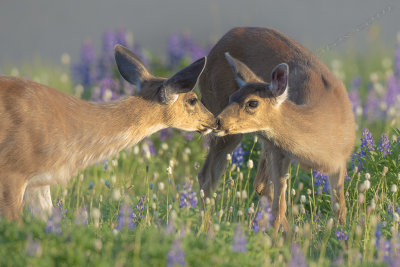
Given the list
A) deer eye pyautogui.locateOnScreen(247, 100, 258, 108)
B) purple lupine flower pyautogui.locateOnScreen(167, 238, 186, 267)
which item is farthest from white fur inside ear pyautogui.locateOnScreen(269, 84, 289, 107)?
purple lupine flower pyautogui.locateOnScreen(167, 238, 186, 267)

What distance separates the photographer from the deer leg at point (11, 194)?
17.7ft

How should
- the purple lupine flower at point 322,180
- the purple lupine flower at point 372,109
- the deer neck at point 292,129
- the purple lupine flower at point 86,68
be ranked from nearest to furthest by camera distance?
the deer neck at point 292,129 < the purple lupine flower at point 322,180 < the purple lupine flower at point 372,109 < the purple lupine flower at point 86,68

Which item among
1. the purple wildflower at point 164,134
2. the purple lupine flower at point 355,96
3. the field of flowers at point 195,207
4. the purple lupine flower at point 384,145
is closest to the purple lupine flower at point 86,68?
the field of flowers at point 195,207

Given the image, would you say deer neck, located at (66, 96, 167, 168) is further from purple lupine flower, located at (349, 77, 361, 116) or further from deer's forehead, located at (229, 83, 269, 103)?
purple lupine flower, located at (349, 77, 361, 116)

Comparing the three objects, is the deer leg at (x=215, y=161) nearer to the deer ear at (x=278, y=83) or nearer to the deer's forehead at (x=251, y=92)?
the deer's forehead at (x=251, y=92)

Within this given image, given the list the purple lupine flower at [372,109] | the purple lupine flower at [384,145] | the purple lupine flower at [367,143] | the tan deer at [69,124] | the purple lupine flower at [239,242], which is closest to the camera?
the purple lupine flower at [239,242]

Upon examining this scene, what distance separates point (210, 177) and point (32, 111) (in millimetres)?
2734

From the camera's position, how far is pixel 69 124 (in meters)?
5.88

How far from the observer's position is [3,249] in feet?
13.5

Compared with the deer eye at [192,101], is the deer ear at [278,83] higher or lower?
higher

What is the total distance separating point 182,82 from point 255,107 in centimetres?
71

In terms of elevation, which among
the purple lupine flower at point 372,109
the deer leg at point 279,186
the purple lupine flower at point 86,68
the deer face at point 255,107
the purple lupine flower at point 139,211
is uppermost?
the purple lupine flower at point 86,68

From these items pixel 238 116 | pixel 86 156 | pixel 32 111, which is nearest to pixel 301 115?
pixel 238 116

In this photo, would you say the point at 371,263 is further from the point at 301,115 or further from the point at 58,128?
the point at 58,128
